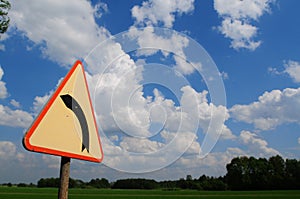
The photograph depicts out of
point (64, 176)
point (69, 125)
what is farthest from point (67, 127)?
point (64, 176)

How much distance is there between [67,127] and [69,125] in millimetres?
32

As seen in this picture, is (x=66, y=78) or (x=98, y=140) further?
(x=98, y=140)

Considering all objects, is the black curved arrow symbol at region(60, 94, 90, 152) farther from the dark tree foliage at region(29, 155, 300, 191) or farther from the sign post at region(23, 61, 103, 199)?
the dark tree foliage at region(29, 155, 300, 191)

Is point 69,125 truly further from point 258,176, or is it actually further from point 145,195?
point 258,176

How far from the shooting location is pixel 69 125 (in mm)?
3012

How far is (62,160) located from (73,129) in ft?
1.31

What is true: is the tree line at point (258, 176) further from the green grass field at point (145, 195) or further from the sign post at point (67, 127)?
the sign post at point (67, 127)

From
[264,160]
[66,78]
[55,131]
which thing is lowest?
[55,131]

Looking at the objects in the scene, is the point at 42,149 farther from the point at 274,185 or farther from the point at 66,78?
the point at 274,185

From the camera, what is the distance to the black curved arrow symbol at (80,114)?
124 inches

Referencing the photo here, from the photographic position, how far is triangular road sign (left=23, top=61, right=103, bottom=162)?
283cm

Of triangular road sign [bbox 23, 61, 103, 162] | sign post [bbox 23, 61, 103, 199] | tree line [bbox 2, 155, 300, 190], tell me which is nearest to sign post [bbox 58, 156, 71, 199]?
sign post [bbox 23, 61, 103, 199]

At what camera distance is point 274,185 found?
353 ft

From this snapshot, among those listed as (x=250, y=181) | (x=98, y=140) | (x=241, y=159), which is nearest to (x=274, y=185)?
(x=250, y=181)
